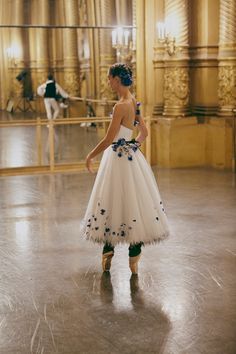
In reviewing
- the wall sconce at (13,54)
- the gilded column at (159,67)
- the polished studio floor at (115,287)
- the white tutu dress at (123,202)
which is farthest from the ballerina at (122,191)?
the wall sconce at (13,54)

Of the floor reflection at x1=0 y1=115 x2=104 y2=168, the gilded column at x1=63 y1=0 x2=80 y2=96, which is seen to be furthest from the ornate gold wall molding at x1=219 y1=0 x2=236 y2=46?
the floor reflection at x1=0 y1=115 x2=104 y2=168

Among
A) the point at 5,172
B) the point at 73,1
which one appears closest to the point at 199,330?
the point at 5,172

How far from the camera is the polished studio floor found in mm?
4184

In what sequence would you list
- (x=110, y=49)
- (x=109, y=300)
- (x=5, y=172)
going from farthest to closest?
(x=110, y=49), (x=5, y=172), (x=109, y=300)

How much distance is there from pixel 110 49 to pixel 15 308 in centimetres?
960

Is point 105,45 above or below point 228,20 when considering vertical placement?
below

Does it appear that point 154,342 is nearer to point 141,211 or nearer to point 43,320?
point 43,320

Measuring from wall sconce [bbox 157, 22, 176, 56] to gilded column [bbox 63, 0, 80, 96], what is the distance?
1.67 metres

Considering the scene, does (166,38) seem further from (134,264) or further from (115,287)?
(115,287)

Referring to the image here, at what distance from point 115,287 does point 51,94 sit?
8523 mm

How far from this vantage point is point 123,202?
17.5 ft

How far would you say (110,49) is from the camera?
44.5ft

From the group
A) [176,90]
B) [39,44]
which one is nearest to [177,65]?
[176,90]

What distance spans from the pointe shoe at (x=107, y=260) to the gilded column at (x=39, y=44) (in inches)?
266
